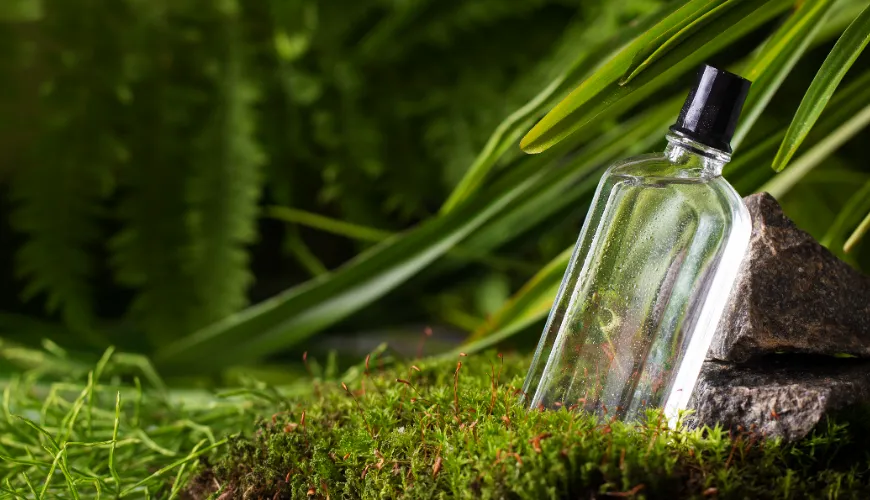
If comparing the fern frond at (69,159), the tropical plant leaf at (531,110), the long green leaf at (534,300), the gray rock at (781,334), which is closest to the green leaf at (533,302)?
the long green leaf at (534,300)

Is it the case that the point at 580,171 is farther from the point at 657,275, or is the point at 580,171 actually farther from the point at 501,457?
the point at 501,457

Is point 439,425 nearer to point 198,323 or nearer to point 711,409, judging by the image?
point 711,409

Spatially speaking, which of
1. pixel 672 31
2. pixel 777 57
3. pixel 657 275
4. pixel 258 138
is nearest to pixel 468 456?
pixel 657 275

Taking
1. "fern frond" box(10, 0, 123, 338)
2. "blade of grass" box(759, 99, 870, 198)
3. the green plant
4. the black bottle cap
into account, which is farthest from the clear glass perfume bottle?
"fern frond" box(10, 0, 123, 338)

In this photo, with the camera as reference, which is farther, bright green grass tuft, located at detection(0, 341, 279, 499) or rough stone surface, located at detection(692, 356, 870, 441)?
bright green grass tuft, located at detection(0, 341, 279, 499)

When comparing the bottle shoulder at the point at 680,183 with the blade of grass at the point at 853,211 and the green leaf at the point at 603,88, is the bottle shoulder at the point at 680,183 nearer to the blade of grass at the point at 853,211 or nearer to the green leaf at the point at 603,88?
the green leaf at the point at 603,88

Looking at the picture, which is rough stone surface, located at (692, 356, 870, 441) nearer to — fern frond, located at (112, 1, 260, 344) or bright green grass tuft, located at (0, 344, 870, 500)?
bright green grass tuft, located at (0, 344, 870, 500)

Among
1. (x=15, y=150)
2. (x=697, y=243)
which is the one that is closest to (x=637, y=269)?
(x=697, y=243)
